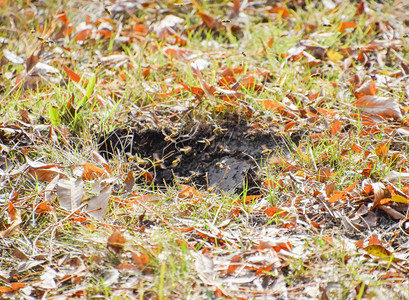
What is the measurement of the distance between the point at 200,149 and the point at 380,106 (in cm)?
100

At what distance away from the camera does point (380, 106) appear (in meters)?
2.25

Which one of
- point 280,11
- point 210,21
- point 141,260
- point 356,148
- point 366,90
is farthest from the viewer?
point 280,11

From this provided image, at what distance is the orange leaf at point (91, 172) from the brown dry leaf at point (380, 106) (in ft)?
4.66

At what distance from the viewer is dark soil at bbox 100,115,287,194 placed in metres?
2.19

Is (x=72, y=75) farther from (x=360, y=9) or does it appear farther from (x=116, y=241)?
(x=360, y=9)

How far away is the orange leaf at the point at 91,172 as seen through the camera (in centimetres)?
192

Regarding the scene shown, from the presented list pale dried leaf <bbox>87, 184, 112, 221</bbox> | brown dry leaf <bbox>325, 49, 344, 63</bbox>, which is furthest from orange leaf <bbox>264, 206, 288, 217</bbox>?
brown dry leaf <bbox>325, 49, 344, 63</bbox>

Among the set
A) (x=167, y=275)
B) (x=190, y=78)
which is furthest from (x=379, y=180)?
(x=190, y=78)

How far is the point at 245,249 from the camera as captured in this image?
61.7 inches

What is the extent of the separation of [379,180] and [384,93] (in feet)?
2.85

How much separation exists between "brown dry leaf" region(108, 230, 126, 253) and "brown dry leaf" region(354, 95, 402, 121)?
1513mm

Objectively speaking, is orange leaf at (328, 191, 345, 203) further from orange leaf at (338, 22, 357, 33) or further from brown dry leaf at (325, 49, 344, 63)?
orange leaf at (338, 22, 357, 33)

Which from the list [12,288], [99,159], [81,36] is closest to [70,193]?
[99,159]

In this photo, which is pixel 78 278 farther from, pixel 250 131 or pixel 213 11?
pixel 213 11
